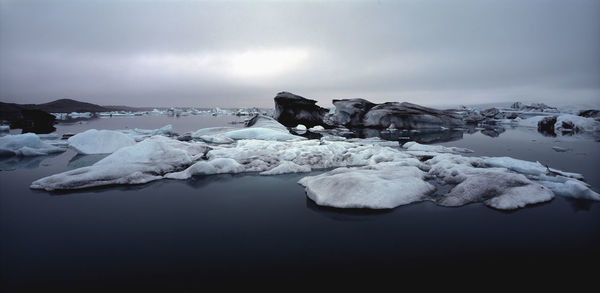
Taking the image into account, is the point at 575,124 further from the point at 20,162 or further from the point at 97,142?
the point at 20,162

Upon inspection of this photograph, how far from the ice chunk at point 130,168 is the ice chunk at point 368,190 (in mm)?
3708

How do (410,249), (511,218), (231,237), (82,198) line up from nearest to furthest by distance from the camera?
1. (410,249)
2. (231,237)
3. (511,218)
4. (82,198)

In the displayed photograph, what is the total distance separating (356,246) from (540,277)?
159 cm

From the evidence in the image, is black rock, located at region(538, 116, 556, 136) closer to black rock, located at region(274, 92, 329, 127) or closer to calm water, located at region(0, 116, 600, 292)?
black rock, located at region(274, 92, 329, 127)

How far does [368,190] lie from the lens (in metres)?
4.10

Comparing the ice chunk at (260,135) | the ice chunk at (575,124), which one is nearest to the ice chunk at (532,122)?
the ice chunk at (575,124)

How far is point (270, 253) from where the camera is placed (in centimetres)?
261

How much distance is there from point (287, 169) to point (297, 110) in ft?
67.9

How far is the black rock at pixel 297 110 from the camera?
82.2ft

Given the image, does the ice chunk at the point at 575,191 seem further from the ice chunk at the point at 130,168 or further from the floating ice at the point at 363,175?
the ice chunk at the point at 130,168

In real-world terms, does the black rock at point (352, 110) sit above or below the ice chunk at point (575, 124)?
above

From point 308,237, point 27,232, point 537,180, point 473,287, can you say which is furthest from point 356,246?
point 537,180

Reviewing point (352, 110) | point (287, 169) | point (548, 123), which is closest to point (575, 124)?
point (548, 123)

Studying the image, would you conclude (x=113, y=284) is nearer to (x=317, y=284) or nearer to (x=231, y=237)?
(x=231, y=237)
